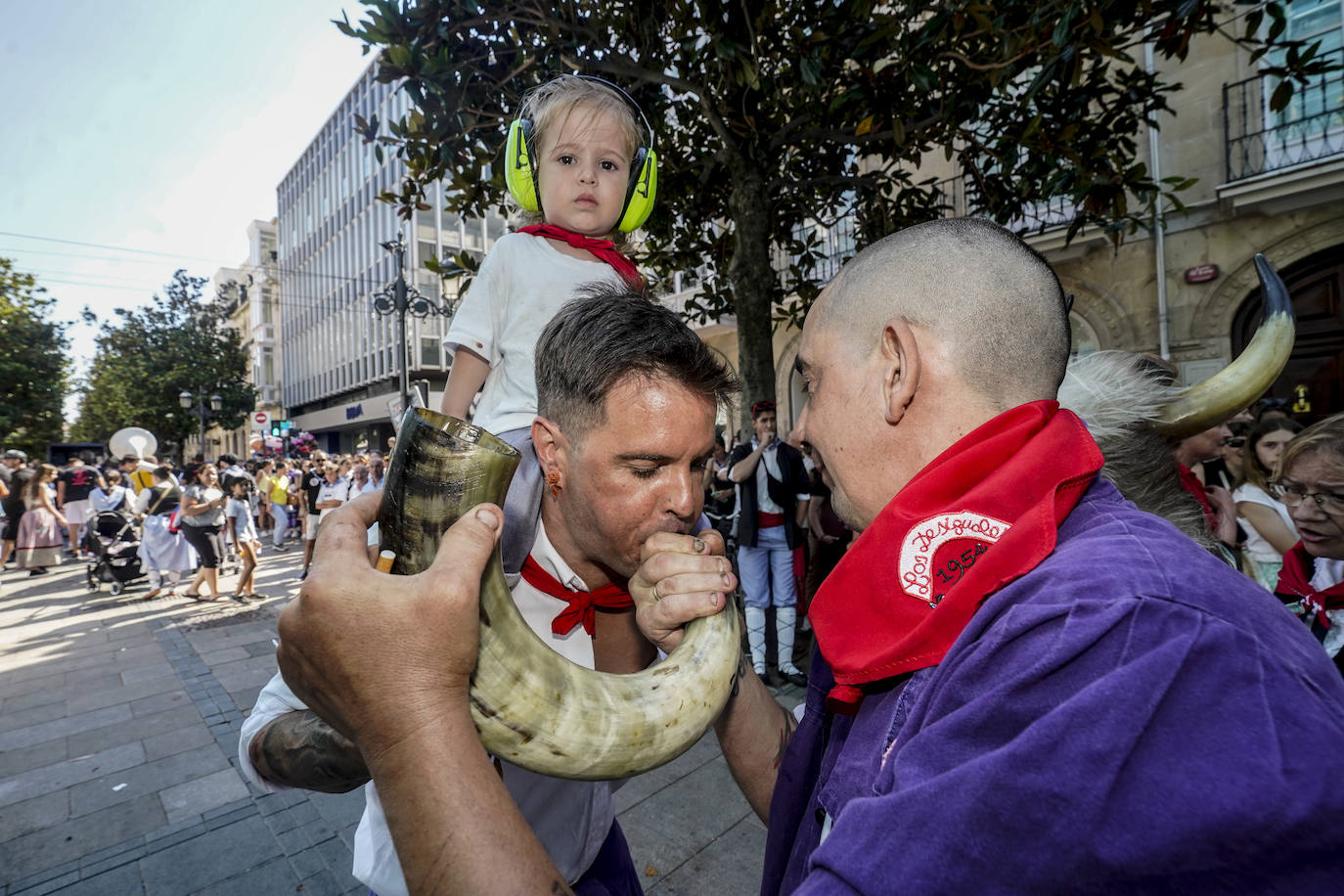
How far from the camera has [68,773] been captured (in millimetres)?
4508

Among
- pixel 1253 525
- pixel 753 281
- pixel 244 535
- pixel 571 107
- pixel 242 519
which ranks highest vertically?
pixel 753 281

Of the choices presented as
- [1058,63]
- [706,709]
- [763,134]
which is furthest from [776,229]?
[706,709]

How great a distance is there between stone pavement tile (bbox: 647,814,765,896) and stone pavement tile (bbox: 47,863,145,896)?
270cm

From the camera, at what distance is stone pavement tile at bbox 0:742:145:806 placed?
13.9 feet

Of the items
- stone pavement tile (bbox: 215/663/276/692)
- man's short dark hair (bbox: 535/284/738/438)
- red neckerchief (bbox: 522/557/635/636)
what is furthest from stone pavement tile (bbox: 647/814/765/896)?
stone pavement tile (bbox: 215/663/276/692)

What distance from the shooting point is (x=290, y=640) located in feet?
3.06

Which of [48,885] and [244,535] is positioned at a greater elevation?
[244,535]

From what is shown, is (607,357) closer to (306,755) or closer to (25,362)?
(306,755)

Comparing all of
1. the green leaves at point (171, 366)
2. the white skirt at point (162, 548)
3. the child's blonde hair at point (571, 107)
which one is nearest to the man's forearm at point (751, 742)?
the child's blonde hair at point (571, 107)

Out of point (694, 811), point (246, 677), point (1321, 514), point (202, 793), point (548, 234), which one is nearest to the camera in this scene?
point (548, 234)

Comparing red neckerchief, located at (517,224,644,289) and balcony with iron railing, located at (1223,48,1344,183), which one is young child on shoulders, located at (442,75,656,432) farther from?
balcony with iron railing, located at (1223,48,1344,183)

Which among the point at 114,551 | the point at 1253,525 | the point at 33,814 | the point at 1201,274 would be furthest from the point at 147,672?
the point at 1201,274

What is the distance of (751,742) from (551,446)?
980 millimetres

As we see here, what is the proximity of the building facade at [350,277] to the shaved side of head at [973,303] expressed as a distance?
101 feet
